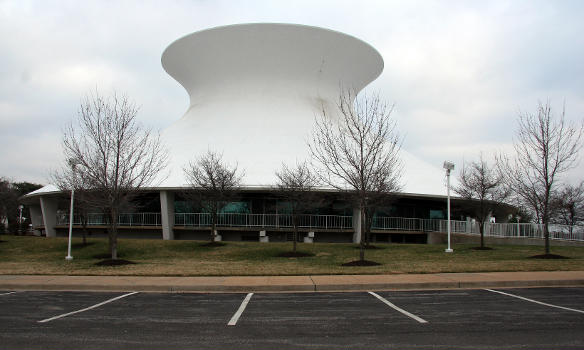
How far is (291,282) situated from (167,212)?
16594 millimetres

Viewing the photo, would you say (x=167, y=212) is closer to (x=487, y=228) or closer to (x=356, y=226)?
(x=356, y=226)

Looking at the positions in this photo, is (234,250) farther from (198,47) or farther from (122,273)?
(198,47)

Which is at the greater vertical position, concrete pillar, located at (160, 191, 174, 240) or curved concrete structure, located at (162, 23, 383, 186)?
curved concrete structure, located at (162, 23, 383, 186)

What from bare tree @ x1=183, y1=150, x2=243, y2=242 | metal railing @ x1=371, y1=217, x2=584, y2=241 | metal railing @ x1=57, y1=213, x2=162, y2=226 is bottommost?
metal railing @ x1=371, y1=217, x2=584, y2=241

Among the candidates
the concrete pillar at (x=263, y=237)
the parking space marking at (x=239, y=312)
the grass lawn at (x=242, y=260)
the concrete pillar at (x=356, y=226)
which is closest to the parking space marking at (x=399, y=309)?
the parking space marking at (x=239, y=312)

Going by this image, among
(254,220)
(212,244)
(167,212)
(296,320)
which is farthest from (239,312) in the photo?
(254,220)

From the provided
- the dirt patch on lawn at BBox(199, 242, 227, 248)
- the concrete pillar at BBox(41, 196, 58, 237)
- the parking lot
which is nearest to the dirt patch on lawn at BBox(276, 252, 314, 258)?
the dirt patch on lawn at BBox(199, 242, 227, 248)

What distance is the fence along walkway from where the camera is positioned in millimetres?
26984

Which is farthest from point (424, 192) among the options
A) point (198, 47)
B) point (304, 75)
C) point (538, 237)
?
point (198, 47)

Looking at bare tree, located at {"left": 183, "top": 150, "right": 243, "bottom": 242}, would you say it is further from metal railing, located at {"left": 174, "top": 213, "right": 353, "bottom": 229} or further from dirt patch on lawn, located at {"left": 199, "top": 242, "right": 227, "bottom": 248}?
metal railing, located at {"left": 174, "top": 213, "right": 353, "bottom": 229}

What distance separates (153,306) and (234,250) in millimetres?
11588

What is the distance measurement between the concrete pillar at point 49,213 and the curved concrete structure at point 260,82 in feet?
27.5

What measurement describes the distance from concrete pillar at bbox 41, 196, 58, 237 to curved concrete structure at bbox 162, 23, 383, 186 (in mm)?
8369

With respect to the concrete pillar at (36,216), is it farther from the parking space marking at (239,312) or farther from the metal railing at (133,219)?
the parking space marking at (239,312)
